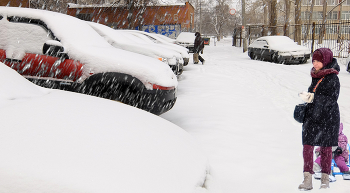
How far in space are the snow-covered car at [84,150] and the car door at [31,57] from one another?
1.78 m

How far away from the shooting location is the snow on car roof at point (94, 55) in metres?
4.36

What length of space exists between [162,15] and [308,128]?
1170 inches

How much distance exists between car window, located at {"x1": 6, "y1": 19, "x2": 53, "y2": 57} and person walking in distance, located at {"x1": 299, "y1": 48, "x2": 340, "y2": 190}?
3538 millimetres

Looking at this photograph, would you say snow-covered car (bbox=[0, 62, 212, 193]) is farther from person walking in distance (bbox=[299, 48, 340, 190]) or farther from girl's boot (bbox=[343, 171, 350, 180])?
girl's boot (bbox=[343, 171, 350, 180])

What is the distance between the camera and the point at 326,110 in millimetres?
3158

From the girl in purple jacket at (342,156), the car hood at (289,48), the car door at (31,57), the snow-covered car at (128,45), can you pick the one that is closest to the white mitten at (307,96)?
the girl in purple jacket at (342,156)

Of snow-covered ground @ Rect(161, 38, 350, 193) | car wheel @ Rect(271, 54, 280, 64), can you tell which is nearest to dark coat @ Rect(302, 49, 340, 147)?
snow-covered ground @ Rect(161, 38, 350, 193)

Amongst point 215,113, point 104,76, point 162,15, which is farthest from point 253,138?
point 162,15

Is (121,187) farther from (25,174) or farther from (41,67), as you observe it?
(41,67)

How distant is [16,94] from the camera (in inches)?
94.3

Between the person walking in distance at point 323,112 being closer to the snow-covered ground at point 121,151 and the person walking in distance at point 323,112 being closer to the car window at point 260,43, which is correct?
the snow-covered ground at point 121,151

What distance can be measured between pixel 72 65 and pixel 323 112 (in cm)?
321

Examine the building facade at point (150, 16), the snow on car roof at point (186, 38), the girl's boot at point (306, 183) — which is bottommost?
the girl's boot at point (306, 183)

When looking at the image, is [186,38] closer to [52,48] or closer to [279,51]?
[279,51]
